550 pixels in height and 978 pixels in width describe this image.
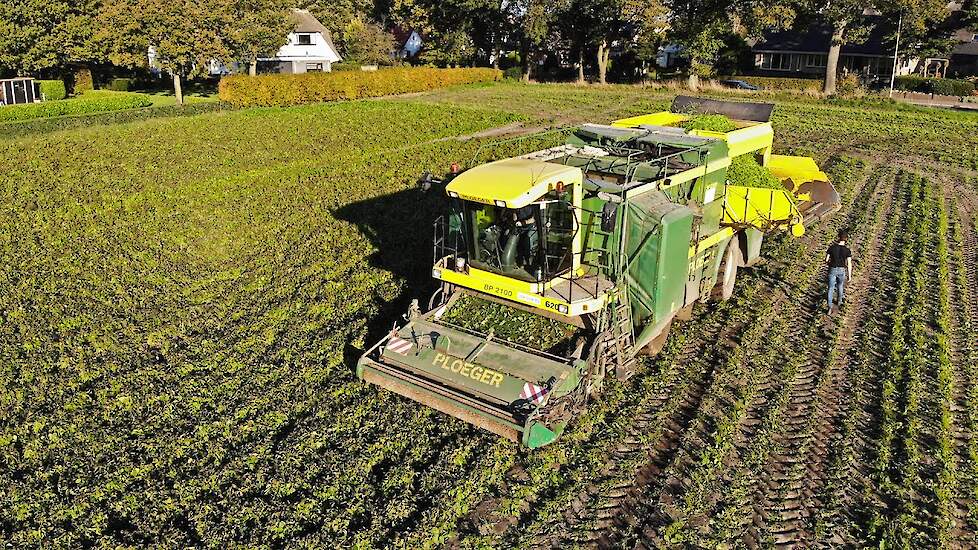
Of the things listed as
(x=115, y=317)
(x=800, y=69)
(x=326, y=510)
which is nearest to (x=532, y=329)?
(x=326, y=510)

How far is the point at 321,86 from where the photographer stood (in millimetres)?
46062

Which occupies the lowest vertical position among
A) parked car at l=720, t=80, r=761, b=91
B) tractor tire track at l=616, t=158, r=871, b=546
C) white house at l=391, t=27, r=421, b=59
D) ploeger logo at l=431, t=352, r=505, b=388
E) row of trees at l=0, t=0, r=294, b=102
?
tractor tire track at l=616, t=158, r=871, b=546

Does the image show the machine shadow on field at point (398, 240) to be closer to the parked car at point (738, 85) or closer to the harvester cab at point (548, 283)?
the harvester cab at point (548, 283)

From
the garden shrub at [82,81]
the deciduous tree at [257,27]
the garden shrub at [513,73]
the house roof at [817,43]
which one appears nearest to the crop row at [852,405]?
the deciduous tree at [257,27]

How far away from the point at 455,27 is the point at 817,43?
1326 inches

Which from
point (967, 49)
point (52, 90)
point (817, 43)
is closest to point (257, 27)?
point (52, 90)

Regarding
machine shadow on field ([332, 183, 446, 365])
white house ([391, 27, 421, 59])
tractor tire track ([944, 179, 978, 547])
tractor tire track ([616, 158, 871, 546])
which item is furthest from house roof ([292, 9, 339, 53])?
tractor tire track ([616, 158, 871, 546])

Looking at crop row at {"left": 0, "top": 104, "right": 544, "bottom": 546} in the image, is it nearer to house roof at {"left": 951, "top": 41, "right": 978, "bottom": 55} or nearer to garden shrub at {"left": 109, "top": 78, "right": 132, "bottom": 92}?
garden shrub at {"left": 109, "top": 78, "right": 132, "bottom": 92}

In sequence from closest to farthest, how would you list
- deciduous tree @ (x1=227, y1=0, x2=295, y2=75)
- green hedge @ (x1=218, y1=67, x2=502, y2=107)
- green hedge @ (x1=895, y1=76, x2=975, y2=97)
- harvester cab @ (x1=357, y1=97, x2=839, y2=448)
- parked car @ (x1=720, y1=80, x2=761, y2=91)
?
1. harvester cab @ (x1=357, y1=97, x2=839, y2=448)
2. green hedge @ (x1=218, y1=67, x2=502, y2=107)
3. deciduous tree @ (x1=227, y1=0, x2=295, y2=75)
4. parked car @ (x1=720, y1=80, x2=761, y2=91)
5. green hedge @ (x1=895, y1=76, x2=975, y2=97)

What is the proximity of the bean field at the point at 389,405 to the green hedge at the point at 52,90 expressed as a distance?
94.2 ft

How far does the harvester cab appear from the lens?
932cm

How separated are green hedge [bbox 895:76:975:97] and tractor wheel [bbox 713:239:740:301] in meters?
56.2

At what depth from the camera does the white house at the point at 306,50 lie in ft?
214

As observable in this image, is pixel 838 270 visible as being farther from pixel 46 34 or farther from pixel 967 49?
pixel 967 49
